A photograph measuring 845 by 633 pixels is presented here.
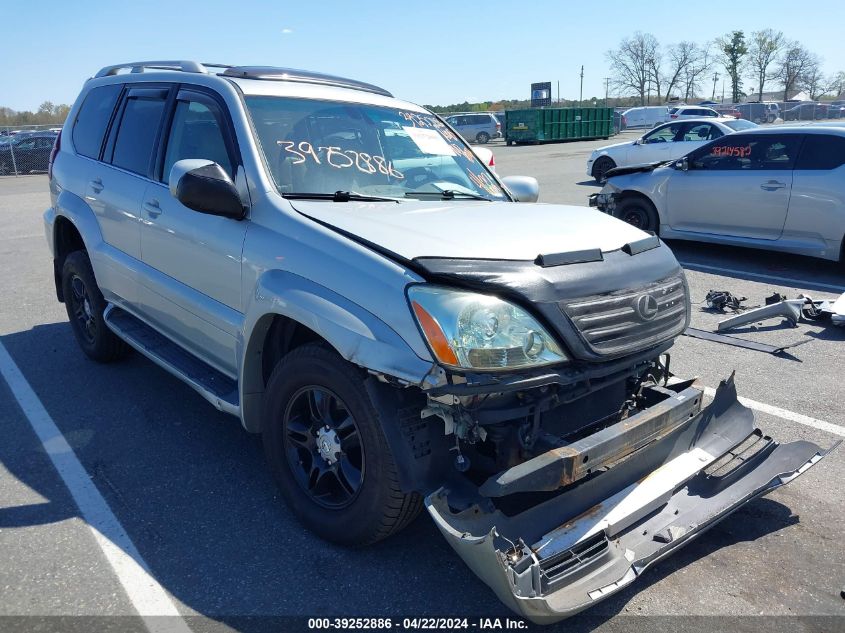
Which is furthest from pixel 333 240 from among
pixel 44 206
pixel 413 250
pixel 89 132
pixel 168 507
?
pixel 44 206

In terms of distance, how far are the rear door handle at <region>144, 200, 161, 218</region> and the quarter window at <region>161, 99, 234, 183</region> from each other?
0.15 meters

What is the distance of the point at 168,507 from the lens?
141 inches

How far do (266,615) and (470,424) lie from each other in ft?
3.66

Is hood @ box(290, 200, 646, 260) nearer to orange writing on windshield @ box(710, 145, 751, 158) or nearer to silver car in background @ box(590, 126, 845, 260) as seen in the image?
silver car in background @ box(590, 126, 845, 260)

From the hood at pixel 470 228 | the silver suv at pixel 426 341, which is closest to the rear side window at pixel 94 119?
the silver suv at pixel 426 341

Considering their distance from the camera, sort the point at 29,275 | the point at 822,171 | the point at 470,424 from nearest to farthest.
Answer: the point at 470,424
the point at 822,171
the point at 29,275

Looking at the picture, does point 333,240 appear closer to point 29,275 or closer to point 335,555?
point 335,555

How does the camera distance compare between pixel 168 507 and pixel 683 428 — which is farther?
pixel 168 507

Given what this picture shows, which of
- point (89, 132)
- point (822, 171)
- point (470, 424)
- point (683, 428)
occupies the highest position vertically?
point (89, 132)

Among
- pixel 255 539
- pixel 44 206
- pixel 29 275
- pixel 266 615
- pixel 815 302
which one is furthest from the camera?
pixel 44 206

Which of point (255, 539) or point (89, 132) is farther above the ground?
point (89, 132)

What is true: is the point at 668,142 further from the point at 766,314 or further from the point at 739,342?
the point at 739,342

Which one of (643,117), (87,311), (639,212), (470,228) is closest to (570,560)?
(470,228)

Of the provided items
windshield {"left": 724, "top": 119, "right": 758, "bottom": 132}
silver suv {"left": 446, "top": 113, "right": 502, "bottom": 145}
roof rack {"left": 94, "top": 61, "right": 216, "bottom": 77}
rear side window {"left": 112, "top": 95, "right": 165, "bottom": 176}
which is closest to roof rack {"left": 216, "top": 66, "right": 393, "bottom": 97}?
roof rack {"left": 94, "top": 61, "right": 216, "bottom": 77}
